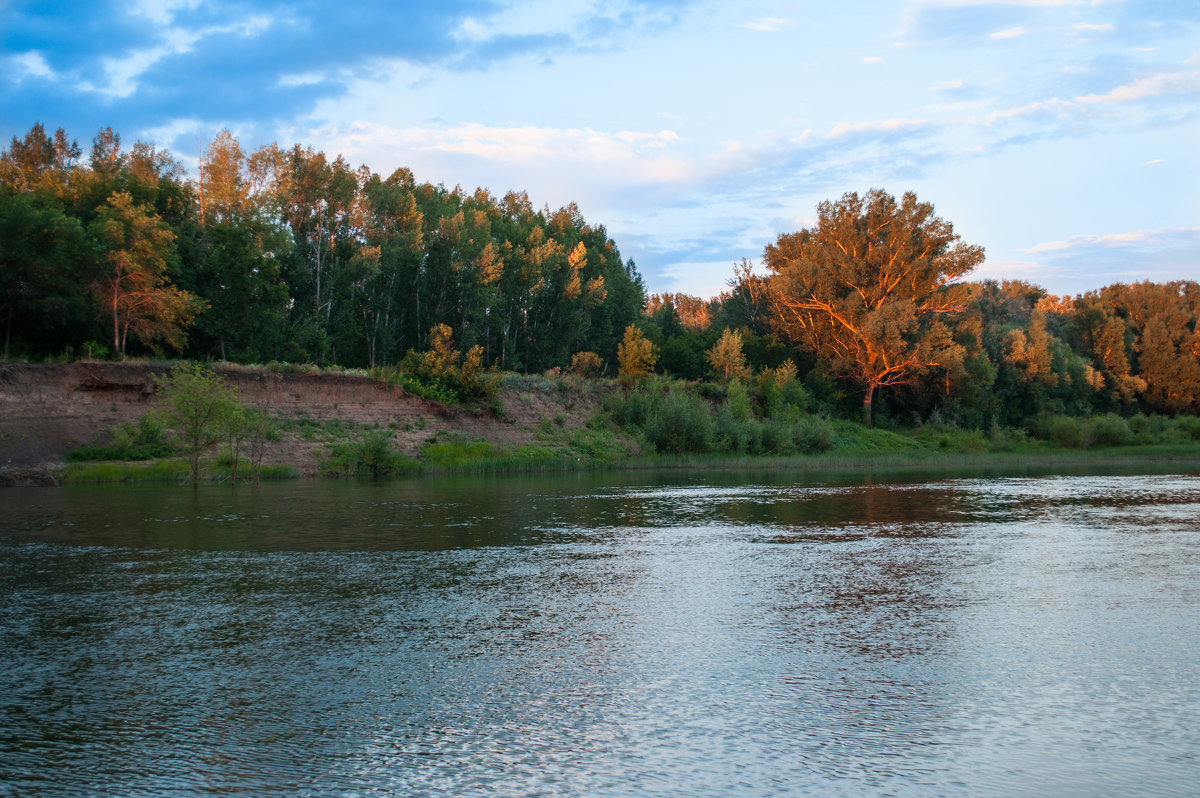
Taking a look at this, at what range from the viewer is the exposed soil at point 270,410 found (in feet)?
118

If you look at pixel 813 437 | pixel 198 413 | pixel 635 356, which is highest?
pixel 635 356

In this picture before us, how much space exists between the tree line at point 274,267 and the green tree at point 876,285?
59.4 feet

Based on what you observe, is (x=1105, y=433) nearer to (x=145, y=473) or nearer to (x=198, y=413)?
(x=198, y=413)

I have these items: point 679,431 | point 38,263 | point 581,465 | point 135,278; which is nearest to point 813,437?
point 679,431

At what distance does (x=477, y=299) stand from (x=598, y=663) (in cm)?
5923

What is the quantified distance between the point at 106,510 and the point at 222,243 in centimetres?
→ 3471

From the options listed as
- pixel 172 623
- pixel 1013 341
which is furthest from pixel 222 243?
pixel 1013 341

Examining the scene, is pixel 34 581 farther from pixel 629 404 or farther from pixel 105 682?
pixel 629 404

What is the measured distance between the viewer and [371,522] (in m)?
18.0

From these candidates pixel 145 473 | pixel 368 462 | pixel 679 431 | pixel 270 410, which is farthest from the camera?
pixel 679 431

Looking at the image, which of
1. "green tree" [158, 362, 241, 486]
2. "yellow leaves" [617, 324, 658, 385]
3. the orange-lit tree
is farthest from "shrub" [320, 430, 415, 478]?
"yellow leaves" [617, 324, 658, 385]

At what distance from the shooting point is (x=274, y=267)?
5303 centimetres

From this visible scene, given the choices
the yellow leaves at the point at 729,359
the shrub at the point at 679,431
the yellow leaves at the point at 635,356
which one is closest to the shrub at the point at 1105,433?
the yellow leaves at the point at 729,359

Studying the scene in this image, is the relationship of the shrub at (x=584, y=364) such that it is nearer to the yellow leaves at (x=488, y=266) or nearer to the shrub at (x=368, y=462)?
the yellow leaves at (x=488, y=266)
